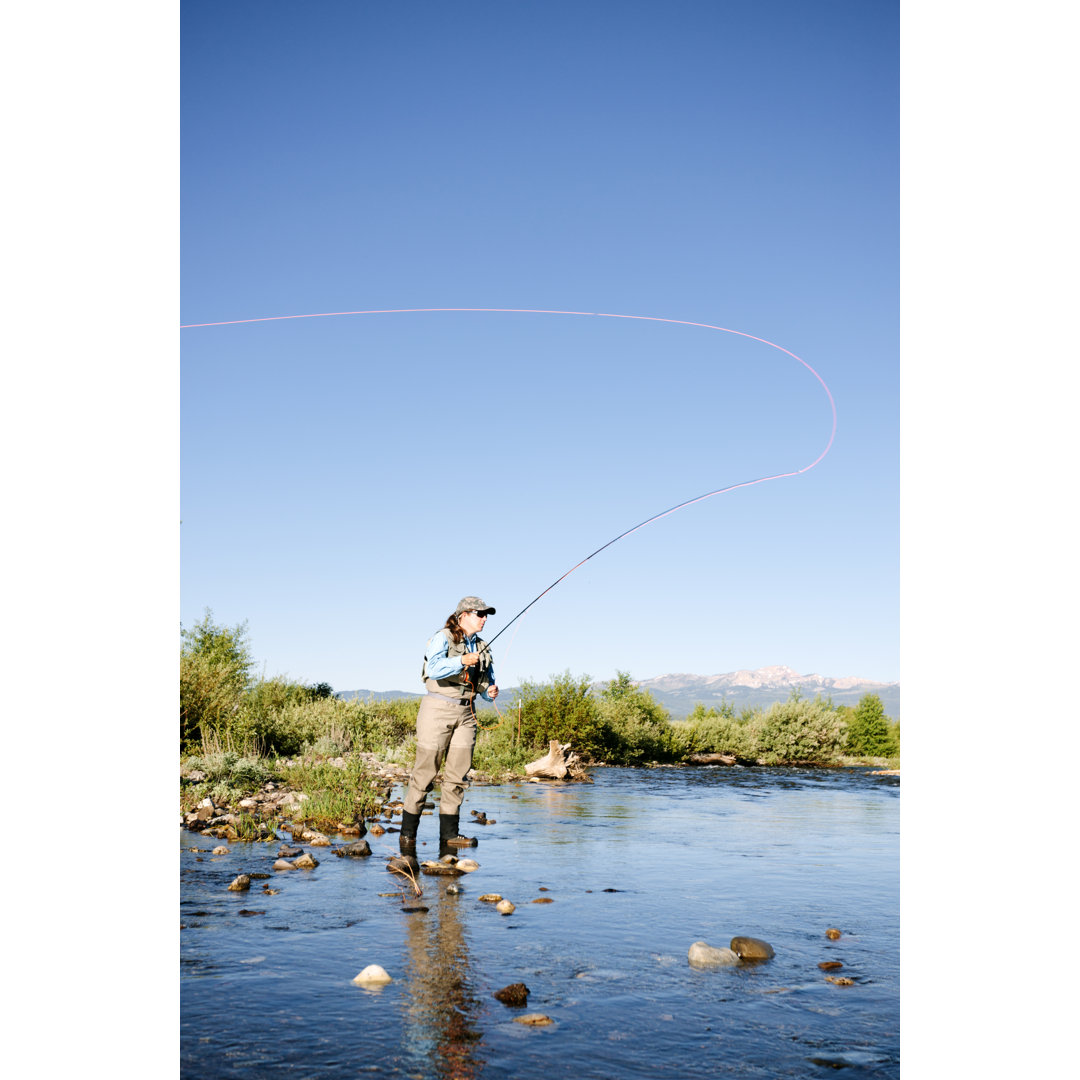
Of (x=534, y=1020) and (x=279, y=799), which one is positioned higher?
(x=534, y=1020)

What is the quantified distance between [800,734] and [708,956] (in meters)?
17.9

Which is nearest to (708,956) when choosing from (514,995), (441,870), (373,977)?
(514,995)

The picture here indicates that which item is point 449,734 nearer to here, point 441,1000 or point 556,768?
point 441,1000

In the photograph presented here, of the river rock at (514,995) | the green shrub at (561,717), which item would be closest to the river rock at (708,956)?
the river rock at (514,995)

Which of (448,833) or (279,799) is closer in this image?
(448,833)

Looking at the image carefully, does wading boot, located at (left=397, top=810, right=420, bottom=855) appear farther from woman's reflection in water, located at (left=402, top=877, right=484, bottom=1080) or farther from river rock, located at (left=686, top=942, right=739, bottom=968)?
river rock, located at (left=686, top=942, right=739, bottom=968)

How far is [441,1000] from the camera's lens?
10.8 ft

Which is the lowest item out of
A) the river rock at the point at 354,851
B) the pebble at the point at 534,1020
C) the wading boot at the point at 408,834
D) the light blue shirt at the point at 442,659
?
the river rock at the point at 354,851

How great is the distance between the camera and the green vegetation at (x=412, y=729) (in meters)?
10.2

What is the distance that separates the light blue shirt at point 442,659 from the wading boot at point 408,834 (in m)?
1.05

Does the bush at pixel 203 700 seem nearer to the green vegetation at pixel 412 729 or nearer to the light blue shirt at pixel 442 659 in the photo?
the green vegetation at pixel 412 729

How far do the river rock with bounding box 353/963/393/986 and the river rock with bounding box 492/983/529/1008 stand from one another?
472 mm
